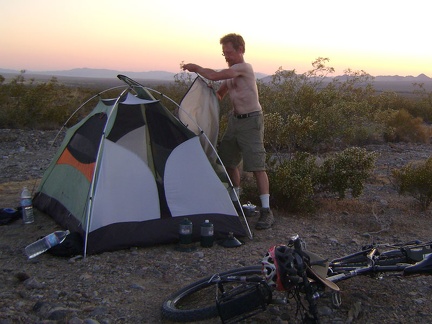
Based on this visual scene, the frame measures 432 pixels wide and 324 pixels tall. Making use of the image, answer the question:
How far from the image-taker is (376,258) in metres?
3.94

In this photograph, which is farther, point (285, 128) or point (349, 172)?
point (285, 128)

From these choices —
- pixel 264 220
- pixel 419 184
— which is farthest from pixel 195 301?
pixel 419 184

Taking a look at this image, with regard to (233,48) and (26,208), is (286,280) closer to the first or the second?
(233,48)

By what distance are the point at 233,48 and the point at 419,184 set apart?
125 inches

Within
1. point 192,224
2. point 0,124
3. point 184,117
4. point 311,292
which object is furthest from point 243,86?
point 0,124

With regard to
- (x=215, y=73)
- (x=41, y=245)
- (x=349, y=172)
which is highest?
(x=215, y=73)

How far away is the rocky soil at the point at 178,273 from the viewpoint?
12.9 feet

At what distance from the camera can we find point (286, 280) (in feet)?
11.1

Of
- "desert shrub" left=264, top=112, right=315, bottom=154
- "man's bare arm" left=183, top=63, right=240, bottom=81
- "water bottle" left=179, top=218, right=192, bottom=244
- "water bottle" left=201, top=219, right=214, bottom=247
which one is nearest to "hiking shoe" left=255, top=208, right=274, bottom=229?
"water bottle" left=201, top=219, right=214, bottom=247

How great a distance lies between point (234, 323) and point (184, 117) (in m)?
3.32

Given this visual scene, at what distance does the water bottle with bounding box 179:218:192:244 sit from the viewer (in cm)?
533

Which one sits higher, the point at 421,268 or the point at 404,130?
the point at 421,268

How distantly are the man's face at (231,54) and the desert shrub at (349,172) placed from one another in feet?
6.61

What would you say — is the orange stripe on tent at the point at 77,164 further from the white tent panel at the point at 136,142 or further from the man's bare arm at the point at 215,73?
the man's bare arm at the point at 215,73
